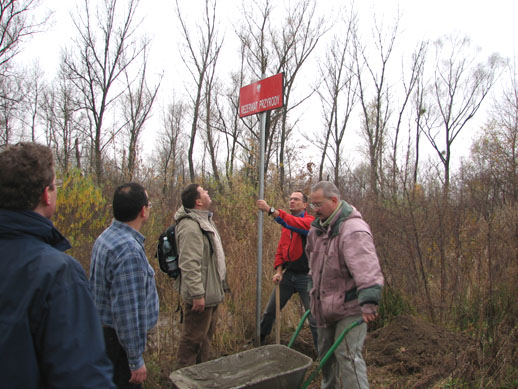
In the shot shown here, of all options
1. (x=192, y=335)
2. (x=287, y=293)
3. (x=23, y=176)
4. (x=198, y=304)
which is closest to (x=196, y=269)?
(x=198, y=304)

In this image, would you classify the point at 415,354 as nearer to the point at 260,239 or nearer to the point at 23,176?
the point at 260,239

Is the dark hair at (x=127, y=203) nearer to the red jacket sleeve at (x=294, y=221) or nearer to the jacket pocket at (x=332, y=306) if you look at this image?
the jacket pocket at (x=332, y=306)

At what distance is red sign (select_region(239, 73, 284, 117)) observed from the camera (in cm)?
389

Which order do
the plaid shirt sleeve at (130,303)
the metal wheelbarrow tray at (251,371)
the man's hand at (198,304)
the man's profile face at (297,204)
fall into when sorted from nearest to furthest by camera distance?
the plaid shirt sleeve at (130,303), the metal wheelbarrow tray at (251,371), the man's hand at (198,304), the man's profile face at (297,204)

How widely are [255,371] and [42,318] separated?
2.51 metres

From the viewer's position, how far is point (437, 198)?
17.4ft

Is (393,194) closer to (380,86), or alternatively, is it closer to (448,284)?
(448,284)

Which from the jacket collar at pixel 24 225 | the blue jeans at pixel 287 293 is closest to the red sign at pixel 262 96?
the blue jeans at pixel 287 293

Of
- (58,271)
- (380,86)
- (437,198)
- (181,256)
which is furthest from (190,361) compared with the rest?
(380,86)

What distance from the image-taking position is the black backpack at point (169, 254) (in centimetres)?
345

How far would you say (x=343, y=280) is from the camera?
9.52 ft

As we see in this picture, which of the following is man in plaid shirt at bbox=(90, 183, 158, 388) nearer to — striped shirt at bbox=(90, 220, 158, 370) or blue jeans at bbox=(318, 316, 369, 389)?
striped shirt at bbox=(90, 220, 158, 370)

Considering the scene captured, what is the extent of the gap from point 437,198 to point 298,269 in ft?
8.29

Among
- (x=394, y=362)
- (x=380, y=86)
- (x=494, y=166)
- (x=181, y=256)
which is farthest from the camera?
(x=380, y=86)
